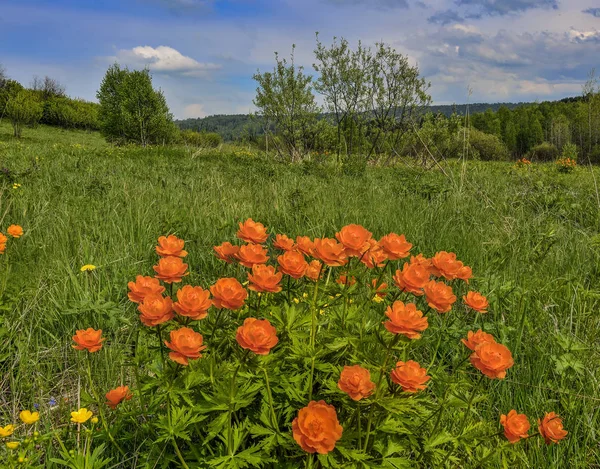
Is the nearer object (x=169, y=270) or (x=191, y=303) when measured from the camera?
(x=191, y=303)

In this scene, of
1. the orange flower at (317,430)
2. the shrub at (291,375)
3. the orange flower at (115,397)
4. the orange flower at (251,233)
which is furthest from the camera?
the orange flower at (251,233)

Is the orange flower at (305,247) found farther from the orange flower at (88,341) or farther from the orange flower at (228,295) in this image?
the orange flower at (88,341)

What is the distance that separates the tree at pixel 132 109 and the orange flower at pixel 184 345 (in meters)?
23.5

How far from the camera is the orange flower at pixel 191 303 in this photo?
0.84 metres

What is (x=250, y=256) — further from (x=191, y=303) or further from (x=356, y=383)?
(x=356, y=383)

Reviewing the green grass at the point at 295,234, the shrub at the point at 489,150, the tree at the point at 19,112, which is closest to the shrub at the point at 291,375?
the green grass at the point at 295,234

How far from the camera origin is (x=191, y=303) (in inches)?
33.6

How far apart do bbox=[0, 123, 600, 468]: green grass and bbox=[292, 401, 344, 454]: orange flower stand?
0.93 meters

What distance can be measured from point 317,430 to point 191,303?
1.17 ft

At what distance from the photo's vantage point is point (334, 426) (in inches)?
29.4

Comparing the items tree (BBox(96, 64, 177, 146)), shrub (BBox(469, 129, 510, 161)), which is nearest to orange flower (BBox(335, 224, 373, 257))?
tree (BBox(96, 64, 177, 146))

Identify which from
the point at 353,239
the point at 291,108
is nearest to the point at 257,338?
the point at 353,239

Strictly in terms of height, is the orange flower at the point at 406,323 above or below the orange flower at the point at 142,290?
below

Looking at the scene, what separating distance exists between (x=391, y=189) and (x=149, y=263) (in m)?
3.14
